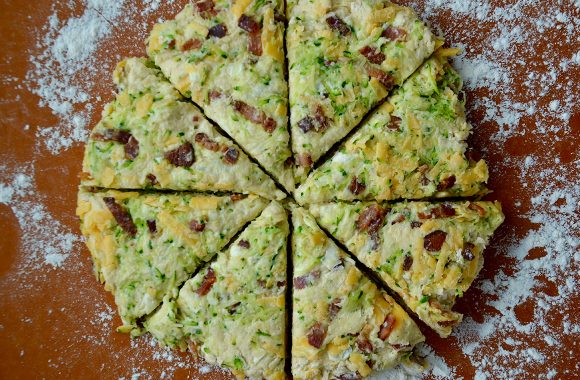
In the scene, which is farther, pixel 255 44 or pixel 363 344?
pixel 255 44

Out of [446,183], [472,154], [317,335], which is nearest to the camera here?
[317,335]

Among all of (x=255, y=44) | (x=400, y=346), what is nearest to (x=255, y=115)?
(x=255, y=44)

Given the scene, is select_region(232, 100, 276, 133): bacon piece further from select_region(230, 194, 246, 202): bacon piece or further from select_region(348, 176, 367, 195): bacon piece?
select_region(348, 176, 367, 195): bacon piece

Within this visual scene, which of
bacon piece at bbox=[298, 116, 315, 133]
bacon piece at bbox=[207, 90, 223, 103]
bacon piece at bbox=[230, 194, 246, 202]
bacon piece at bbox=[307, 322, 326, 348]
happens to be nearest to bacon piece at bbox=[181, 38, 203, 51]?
bacon piece at bbox=[207, 90, 223, 103]

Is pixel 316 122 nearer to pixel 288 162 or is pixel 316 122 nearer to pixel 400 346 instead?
pixel 288 162

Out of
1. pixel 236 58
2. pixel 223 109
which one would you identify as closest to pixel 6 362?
pixel 223 109
